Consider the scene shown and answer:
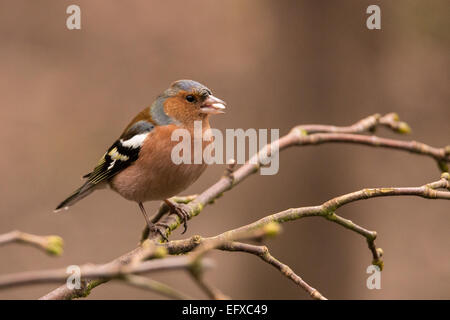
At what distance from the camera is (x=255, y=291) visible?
6.14 metres

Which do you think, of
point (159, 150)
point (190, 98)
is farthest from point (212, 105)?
point (159, 150)

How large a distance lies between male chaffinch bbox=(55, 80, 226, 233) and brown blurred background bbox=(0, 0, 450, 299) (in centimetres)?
212

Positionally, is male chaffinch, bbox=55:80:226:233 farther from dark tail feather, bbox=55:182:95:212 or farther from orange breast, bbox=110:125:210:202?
dark tail feather, bbox=55:182:95:212

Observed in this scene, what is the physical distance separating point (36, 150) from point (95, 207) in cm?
120

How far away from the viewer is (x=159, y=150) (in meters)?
3.40

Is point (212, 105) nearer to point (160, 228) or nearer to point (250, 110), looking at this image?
point (160, 228)

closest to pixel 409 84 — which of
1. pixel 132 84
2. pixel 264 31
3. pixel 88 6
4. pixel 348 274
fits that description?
pixel 264 31

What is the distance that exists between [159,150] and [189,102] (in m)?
0.38

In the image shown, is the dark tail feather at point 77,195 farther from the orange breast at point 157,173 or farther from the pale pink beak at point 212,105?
the pale pink beak at point 212,105

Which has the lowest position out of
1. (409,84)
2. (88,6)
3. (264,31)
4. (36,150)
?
(36,150)
